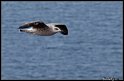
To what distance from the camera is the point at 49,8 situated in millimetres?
51281

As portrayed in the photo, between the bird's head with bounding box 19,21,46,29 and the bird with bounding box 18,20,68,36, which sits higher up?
the bird's head with bounding box 19,21,46,29

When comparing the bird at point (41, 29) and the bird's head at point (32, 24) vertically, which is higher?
the bird's head at point (32, 24)

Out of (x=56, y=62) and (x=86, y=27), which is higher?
(x=56, y=62)

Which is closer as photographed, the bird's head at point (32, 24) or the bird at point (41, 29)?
the bird's head at point (32, 24)

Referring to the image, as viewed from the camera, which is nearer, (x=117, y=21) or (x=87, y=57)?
(x=87, y=57)

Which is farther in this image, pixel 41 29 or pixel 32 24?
pixel 41 29

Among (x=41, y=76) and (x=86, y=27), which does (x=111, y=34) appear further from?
(x=41, y=76)

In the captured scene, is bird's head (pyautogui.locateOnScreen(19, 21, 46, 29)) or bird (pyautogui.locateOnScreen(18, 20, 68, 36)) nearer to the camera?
bird's head (pyautogui.locateOnScreen(19, 21, 46, 29))

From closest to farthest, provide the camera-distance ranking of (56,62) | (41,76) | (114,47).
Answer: (41,76) → (56,62) → (114,47)

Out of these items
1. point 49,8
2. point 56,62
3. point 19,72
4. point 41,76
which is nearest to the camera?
point 41,76

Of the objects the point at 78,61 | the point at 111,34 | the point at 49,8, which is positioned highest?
the point at 78,61

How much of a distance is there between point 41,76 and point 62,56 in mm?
5401

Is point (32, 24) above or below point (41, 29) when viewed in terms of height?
above

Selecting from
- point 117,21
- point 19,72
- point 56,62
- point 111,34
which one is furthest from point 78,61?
point 117,21
